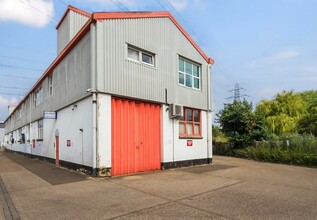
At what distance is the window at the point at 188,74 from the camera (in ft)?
55.4

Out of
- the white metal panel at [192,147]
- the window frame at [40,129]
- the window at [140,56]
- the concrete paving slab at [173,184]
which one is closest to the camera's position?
the concrete paving slab at [173,184]

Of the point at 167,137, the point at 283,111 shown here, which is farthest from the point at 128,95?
the point at 283,111

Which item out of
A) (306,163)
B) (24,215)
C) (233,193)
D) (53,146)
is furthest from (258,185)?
(53,146)

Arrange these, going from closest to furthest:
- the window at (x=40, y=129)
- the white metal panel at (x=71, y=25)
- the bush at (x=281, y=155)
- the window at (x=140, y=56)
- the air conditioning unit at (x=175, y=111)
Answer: the window at (x=140, y=56), the air conditioning unit at (x=175, y=111), the bush at (x=281, y=155), the white metal panel at (x=71, y=25), the window at (x=40, y=129)

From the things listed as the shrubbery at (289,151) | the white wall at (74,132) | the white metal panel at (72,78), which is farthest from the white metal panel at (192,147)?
the white metal panel at (72,78)

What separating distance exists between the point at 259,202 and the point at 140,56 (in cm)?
884

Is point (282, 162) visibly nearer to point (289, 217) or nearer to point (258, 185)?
point (258, 185)

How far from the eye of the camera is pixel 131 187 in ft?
32.3

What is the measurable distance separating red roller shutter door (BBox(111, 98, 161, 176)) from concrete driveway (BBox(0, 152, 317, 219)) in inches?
45.5

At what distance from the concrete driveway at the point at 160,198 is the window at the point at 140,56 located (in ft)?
17.7

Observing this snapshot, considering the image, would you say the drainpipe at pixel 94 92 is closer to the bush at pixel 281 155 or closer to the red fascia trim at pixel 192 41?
the red fascia trim at pixel 192 41

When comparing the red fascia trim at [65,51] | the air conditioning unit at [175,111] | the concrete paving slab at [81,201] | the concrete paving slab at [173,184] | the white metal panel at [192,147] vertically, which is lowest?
the concrete paving slab at [173,184]

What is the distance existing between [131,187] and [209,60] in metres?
11.4

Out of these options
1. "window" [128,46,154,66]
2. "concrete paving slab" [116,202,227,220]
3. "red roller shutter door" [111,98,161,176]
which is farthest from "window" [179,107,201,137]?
"concrete paving slab" [116,202,227,220]
